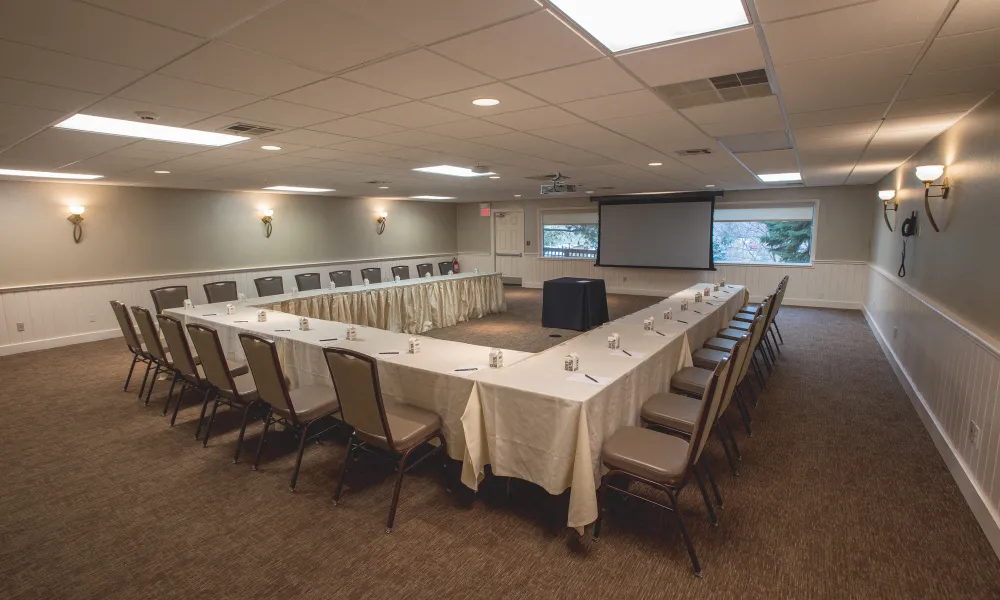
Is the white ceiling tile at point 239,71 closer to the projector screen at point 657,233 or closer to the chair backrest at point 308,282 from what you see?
the chair backrest at point 308,282

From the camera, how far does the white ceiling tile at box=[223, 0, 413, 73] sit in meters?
1.65

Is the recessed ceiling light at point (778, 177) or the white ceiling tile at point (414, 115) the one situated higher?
the recessed ceiling light at point (778, 177)

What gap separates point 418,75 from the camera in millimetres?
2324

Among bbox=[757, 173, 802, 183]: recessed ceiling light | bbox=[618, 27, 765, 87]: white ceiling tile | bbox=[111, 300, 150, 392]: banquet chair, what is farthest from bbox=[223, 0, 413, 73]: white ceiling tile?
bbox=[757, 173, 802, 183]: recessed ceiling light

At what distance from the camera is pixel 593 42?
6.42 ft

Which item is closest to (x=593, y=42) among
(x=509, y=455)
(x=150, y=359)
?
(x=509, y=455)

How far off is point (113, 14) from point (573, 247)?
11185mm

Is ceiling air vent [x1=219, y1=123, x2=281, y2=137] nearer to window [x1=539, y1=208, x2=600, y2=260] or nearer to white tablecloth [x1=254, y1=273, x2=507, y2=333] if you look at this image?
white tablecloth [x1=254, y1=273, x2=507, y2=333]

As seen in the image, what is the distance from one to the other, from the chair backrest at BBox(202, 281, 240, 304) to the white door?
7.71 m

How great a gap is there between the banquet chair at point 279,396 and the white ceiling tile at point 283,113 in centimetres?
141

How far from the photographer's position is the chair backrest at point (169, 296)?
18.9 feet

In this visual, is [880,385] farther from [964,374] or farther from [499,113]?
[499,113]

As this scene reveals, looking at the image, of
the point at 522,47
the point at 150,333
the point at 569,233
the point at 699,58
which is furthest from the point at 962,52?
the point at 569,233

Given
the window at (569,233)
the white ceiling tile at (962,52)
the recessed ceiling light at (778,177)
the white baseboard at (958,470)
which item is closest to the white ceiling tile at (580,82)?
the white ceiling tile at (962,52)
